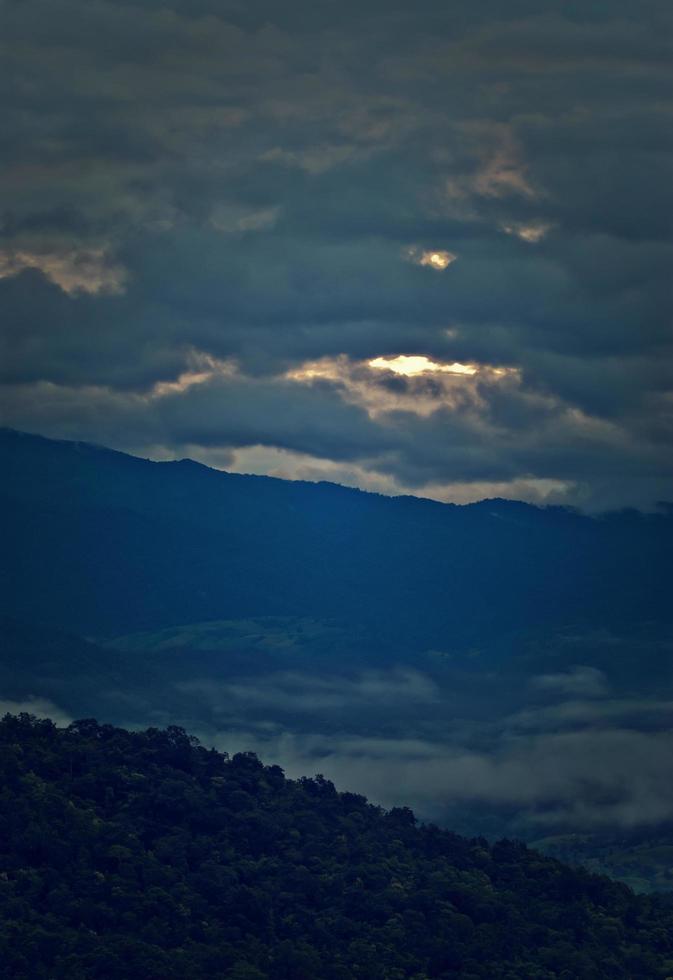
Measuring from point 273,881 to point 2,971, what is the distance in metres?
27.6

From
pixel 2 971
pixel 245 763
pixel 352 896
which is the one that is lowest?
pixel 2 971

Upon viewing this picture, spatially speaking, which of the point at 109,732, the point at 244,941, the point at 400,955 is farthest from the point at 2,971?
the point at 109,732

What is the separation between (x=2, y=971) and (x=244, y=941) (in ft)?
62.5

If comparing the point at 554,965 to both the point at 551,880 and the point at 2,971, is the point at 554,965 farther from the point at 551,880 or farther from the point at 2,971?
the point at 2,971

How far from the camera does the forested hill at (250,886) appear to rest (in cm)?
13688

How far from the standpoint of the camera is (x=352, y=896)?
150 metres

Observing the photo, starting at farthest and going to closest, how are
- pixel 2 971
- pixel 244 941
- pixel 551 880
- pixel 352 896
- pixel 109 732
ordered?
pixel 109 732 < pixel 551 880 < pixel 352 896 < pixel 244 941 < pixel 2 971

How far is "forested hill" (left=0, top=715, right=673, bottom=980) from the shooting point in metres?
137

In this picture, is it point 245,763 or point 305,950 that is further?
point 245,763

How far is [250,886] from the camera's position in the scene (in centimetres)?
14962

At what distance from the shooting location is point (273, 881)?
5960 inches

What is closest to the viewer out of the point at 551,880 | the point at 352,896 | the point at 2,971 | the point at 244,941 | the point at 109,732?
the point at 2,971

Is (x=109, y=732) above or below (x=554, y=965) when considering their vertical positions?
above

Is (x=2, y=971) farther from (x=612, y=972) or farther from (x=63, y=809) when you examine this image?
(x=612, y=972)
